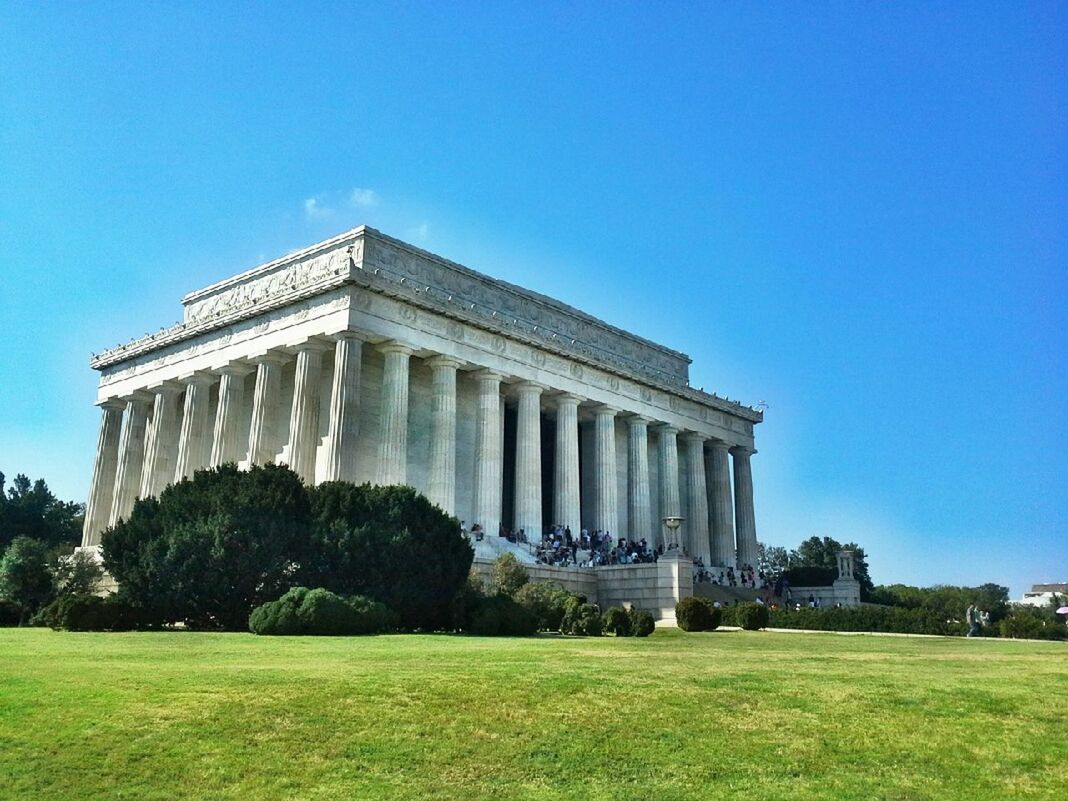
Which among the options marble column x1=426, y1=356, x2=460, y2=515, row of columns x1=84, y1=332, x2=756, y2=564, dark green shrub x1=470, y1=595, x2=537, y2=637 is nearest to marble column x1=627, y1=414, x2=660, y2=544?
row of columns x1=84, y1=332, x2=756, y2=564

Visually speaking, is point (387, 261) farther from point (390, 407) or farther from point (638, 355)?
point (638, 355)

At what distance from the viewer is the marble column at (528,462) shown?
199ft

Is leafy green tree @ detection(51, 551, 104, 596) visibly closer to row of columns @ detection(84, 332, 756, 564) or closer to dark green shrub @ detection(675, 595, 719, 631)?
row of columns @ detection(84, 332, 756, 564)

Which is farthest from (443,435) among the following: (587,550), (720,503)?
(720,503)

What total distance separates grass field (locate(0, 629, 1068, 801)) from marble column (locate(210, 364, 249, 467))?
37694 millimetres

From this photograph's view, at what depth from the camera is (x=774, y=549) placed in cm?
12800

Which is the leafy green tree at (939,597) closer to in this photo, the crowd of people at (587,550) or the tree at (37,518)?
the crowd of people at (587,550)

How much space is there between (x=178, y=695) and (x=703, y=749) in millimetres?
7946

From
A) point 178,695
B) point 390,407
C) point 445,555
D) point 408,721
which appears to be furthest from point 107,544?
point 408,721

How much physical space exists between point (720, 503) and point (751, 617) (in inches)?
1504

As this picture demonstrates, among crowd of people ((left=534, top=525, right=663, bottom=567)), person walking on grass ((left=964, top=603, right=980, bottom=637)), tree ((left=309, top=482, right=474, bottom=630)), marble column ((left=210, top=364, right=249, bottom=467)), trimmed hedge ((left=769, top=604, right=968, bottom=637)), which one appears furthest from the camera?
marble column ((left=210, top=364, right=249, bottom=467))

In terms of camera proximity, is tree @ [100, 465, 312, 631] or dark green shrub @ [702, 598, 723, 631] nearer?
tree @ [100, 465, 312, 631]

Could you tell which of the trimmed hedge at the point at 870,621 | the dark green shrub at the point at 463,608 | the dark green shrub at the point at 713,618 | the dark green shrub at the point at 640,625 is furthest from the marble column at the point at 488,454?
the dark green shrub at the point at 640,625

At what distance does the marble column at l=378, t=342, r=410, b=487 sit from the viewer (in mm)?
52969
